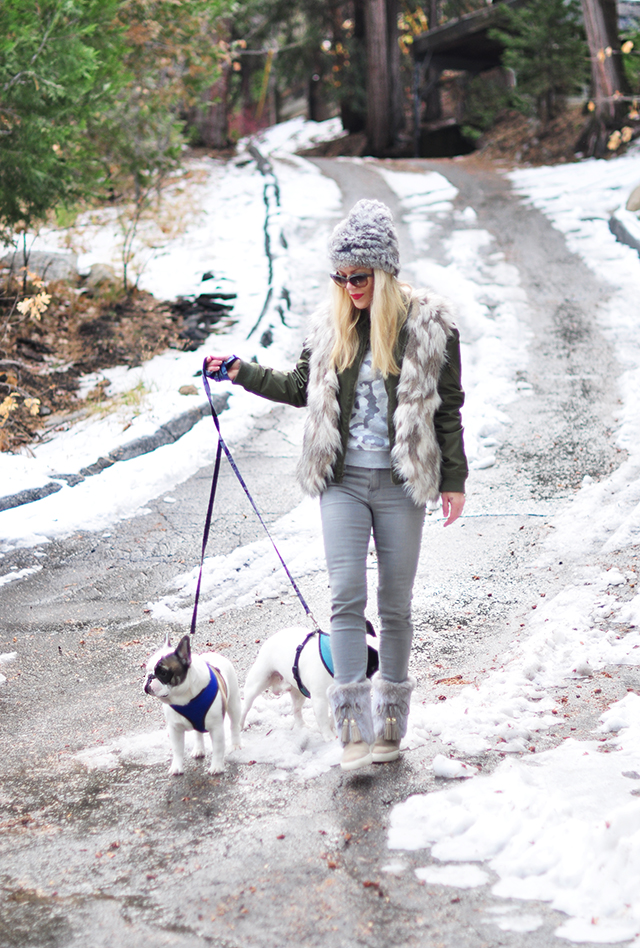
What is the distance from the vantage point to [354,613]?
3.27 metres

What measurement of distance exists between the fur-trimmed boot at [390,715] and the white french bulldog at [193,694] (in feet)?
1.99

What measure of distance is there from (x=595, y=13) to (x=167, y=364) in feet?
44.0

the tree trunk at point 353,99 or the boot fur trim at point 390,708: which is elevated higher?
the tree trunk at point 353,99

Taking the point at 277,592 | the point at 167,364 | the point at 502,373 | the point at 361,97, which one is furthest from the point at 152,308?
the point at 361,97

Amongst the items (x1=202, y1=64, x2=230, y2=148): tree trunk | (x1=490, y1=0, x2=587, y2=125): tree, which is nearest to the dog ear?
(x1=490, y1=0, x2=587, y2=125): tree

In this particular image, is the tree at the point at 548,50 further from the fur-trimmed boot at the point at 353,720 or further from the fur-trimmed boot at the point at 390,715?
the fur-trimmed boot at the point at 353,720

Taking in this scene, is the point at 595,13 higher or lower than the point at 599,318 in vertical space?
higher

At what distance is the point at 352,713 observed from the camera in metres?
3.24

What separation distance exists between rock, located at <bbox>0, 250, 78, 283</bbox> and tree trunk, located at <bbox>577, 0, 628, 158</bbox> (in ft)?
37.2

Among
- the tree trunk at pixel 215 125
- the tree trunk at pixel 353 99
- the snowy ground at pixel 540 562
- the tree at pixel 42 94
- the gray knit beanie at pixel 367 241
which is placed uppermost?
the tree trunk at pixel 353 99

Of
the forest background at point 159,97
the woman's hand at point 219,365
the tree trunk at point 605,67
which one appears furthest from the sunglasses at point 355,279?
the tree trunk at point 605,67

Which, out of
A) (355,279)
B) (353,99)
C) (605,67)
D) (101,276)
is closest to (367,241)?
(355,279)

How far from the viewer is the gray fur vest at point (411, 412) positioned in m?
3.20

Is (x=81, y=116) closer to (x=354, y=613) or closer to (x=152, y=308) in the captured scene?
(x=152, y=308)
